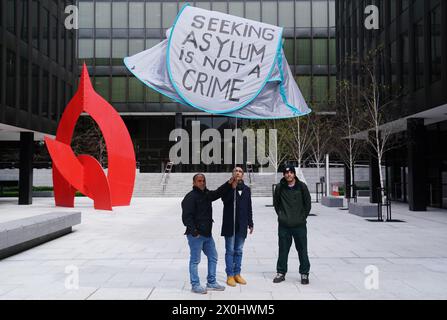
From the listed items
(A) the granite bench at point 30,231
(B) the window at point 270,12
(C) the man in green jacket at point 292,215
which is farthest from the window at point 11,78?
(B) the window at point 270,12

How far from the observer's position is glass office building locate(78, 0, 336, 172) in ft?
146

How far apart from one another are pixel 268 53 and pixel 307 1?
134 feet

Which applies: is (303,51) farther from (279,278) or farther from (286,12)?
(279,278)

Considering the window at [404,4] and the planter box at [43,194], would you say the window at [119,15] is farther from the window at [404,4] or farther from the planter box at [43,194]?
the window at [404,4]

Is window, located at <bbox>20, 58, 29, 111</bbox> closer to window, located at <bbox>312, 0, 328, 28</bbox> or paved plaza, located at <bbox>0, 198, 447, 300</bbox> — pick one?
paved plaza, located at <bbox>0, 198, 447, 300</bbox>

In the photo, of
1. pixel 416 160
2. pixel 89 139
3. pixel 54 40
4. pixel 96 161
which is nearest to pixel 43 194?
pixel 54 40

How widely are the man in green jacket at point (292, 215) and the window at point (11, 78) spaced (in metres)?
21.0

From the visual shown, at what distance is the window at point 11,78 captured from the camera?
23797 mm

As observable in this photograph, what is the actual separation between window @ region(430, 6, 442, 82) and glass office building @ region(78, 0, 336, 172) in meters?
25.0

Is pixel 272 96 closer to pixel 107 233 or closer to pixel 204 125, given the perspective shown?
pixel 107 233

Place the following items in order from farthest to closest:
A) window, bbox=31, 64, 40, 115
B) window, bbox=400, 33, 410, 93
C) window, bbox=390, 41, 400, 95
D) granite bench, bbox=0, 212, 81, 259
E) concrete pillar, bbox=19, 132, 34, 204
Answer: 1. window, bbox=31, 64, 40, 115
2. concrete pillar, bbox=19, 132, 34, 204
3. window, bbox=390, 41, 400, 95
4. window, bbox=400, 33, 410, 93
5. granite bench, bbox=0, 212, 81, 259

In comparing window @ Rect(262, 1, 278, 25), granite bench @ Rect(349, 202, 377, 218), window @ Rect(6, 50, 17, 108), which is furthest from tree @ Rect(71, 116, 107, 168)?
granite bench @ Rect(349, 202, 377, 218)

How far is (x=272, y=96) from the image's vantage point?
7672 millimetres
